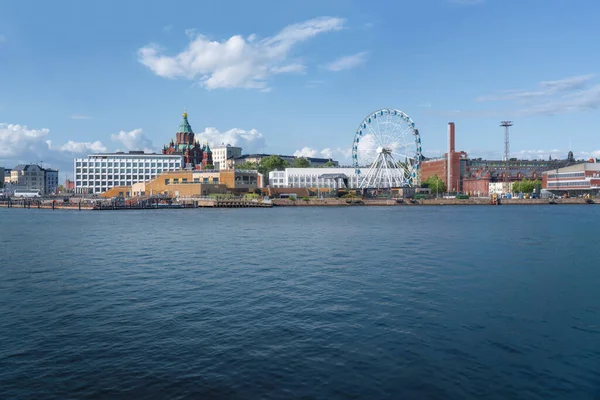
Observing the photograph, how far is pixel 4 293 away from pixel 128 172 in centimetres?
15953

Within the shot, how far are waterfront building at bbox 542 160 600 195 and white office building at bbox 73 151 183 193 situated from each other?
125 metres

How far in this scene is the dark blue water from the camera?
12.5m

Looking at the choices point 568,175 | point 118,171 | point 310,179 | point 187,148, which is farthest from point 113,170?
point 568,175

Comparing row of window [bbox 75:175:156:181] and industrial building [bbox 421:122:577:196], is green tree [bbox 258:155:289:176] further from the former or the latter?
industrial building [bbox 421:122:577:196]

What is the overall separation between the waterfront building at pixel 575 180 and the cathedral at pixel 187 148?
121 meters

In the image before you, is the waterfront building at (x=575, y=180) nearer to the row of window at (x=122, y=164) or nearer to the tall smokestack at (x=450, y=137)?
the tall smokestack at (x=450, y=137)

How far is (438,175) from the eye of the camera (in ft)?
597

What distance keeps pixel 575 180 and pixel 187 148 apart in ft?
448

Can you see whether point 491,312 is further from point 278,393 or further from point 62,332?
point 62,332

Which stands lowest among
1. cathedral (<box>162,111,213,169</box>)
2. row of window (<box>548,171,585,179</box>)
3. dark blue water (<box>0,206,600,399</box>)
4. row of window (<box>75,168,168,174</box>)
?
dark blue water (<box>0,206,600,399</box>)

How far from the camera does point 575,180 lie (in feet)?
486

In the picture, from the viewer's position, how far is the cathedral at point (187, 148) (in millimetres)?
189550

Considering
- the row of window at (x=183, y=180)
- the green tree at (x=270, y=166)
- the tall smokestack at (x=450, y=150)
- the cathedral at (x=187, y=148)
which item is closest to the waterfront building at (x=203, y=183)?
the row of window at (x=183, y=180)

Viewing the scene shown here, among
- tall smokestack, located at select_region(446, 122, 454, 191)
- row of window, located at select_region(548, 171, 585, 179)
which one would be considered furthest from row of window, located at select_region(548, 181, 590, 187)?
tall smokestack, located at select_region(446, 122, 454, 191)
